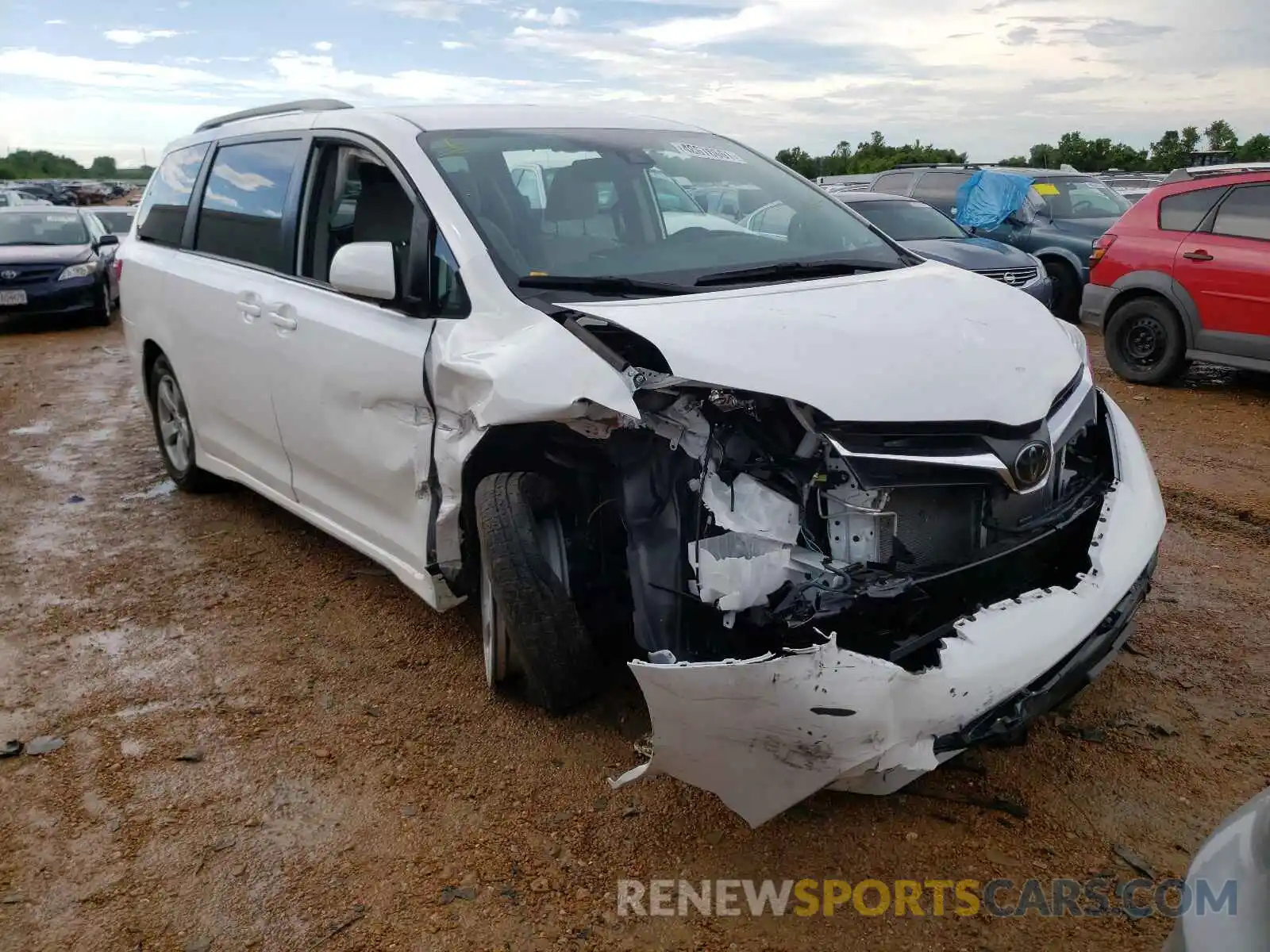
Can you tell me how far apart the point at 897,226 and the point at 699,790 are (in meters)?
8.08

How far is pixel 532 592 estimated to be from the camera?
2.73 metres

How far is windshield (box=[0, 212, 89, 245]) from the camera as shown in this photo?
12.8 meters

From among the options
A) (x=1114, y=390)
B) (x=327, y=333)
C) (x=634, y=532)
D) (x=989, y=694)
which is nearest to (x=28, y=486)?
(x=327, y=333)

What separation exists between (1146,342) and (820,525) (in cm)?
661

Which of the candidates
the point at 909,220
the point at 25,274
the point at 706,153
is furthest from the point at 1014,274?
the point at 25,274

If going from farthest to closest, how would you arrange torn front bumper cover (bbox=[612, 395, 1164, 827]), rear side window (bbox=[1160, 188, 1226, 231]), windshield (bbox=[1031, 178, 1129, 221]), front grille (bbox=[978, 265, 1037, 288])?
windshield (bbox=[1031, 178, 1129, 221]) → front grille (bbox=[978, 265, 1037, 288]) → rear side window (bbox=[1160, 188, 1226, 231]) → torn front bumper cover (bbox=[612, 395, 1164, 827])

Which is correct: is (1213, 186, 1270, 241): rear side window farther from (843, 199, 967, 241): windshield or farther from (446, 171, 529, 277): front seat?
(446, 171, 529, 277): front seat

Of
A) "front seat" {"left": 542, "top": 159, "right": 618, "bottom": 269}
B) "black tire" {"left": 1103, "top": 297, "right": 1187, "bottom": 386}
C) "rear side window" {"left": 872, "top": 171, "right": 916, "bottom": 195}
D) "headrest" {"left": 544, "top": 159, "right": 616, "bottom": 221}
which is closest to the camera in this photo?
"front seat" {"left": 542, "top": 159, "right": 618, "bottom": 269}

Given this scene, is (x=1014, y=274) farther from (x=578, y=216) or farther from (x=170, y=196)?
(x=170, y=196)

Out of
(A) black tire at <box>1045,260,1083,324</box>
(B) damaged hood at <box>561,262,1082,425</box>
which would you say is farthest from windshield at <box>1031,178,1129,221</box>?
(B) damaged hood at <box>561,262,1082,425</box>

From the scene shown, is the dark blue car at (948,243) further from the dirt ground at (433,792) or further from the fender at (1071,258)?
the dirt ground at (433,792)

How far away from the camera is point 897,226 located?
990cm

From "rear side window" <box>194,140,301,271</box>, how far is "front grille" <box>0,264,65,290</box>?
29.8 ft

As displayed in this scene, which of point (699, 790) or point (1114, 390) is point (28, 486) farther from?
point (1114, 390)
